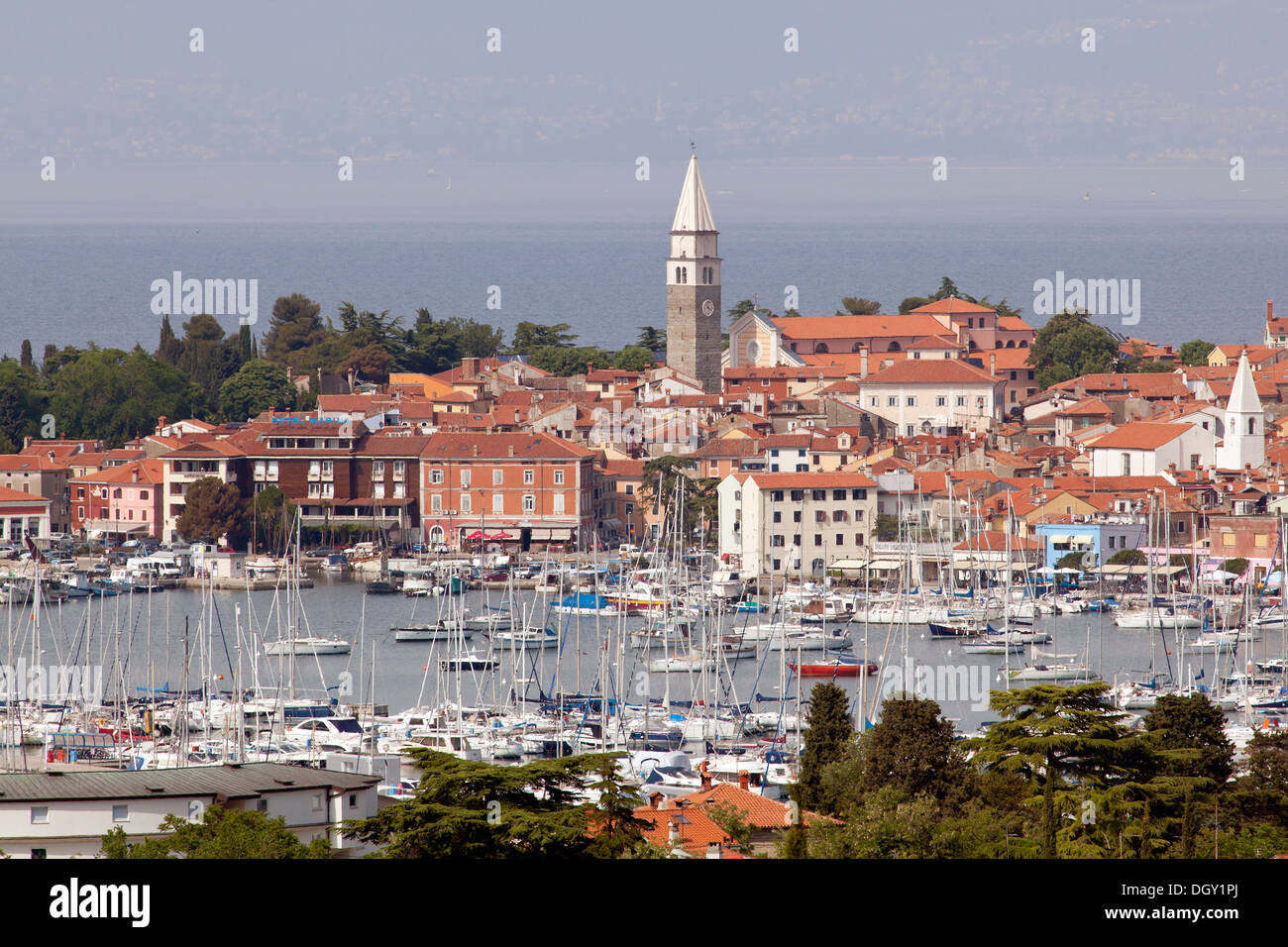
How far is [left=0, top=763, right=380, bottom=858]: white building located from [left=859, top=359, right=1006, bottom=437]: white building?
100 ft

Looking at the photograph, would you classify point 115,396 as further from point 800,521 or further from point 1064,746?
point 1064,746

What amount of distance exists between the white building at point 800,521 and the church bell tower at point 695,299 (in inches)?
551

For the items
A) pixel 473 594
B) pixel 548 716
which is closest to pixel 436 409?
pixel 473 594

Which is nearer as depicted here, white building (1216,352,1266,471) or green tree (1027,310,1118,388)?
white building (1216,352,1266,471)

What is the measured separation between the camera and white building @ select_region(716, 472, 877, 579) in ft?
98.5

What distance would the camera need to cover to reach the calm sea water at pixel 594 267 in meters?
82.6

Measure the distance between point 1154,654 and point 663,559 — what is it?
240 inches

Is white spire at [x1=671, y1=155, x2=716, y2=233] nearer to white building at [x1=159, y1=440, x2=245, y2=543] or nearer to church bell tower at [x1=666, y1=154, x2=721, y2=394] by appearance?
church bell tower at [x1=666, y1=154, x2=721, y2=394]

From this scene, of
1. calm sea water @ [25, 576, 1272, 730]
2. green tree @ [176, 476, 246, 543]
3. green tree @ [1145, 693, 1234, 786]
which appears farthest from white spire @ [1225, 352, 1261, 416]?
green tree @ [1145, 693, 1234, 786]
